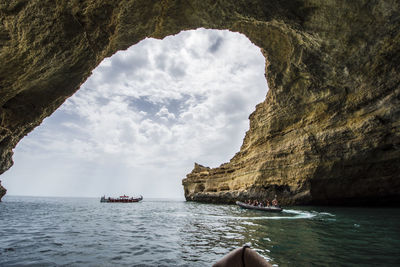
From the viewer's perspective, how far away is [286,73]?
2552 centimetres

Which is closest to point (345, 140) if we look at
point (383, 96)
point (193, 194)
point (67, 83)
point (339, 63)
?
point (383, 96)

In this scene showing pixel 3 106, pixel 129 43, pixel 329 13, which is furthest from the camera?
pixel 329 13

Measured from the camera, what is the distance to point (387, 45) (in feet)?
58.5

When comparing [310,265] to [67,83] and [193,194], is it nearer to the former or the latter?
[67,83]

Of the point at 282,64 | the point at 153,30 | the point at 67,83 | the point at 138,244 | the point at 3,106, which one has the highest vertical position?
the point at 282,64

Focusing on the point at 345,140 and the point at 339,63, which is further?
the point at 345,140

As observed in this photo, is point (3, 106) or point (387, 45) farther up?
point (387, 45)

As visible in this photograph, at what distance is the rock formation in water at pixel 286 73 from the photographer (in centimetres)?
948

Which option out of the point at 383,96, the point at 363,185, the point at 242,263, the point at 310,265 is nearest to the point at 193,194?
the point at 363,185

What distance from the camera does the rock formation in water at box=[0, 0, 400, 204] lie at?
9.48 m

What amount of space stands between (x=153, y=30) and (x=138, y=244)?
1228cm

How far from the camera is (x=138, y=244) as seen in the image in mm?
9258

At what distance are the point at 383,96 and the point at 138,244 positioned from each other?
76.1ft

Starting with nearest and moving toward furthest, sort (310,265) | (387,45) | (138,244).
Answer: (310,265) → (138,244) → (387,45)
